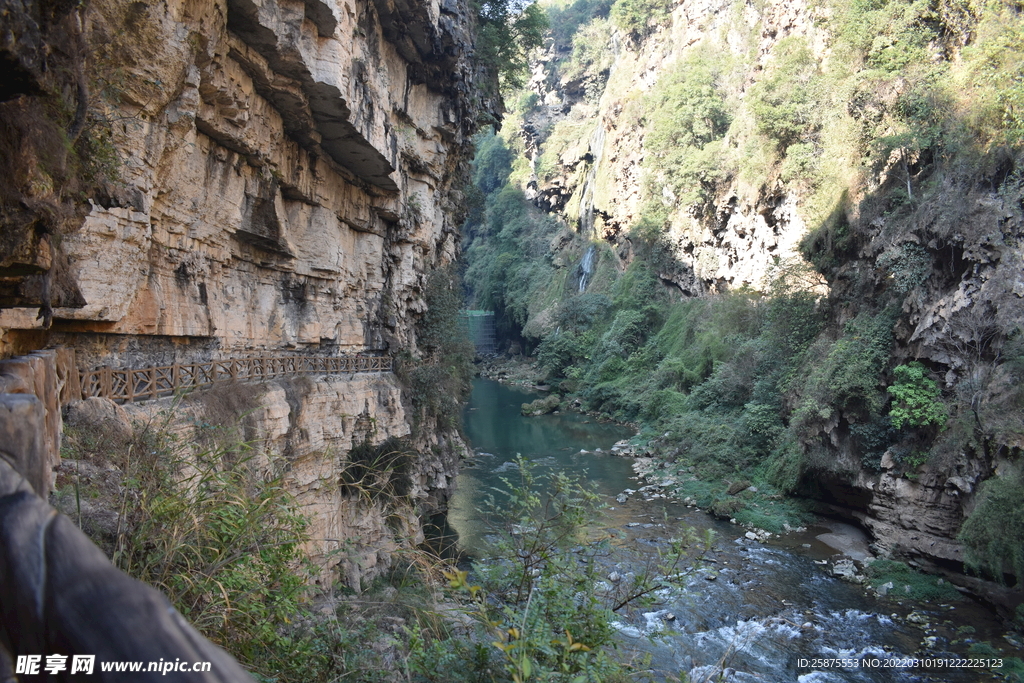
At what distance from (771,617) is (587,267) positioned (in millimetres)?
34455

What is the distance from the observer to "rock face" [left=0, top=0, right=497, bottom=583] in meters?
4.84

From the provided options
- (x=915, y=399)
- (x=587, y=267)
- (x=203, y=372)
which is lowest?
(x=203, y=372)

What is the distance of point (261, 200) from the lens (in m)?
11.2

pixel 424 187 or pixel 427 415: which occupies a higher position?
pixel 424 187

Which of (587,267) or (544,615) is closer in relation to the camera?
(544,615)

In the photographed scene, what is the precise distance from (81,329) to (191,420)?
5.95 ft

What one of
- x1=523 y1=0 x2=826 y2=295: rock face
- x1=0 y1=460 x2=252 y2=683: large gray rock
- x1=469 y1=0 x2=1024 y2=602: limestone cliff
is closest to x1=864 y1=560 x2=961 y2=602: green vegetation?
x1=469 y1=0 x2=1024 y2=602: limestone cliff

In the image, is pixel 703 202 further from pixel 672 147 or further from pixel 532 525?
pixel 532 525

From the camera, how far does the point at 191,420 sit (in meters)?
7.91

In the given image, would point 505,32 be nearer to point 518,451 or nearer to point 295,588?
point 518,451

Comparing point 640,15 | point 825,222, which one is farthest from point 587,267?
point 825,222

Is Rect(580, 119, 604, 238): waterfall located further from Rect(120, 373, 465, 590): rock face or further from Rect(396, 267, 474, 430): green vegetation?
Rect(120, 373, 465, 590): rock face

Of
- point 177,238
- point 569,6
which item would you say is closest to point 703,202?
point 177,238

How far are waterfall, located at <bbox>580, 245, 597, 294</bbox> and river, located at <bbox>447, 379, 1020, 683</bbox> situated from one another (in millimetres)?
26384
